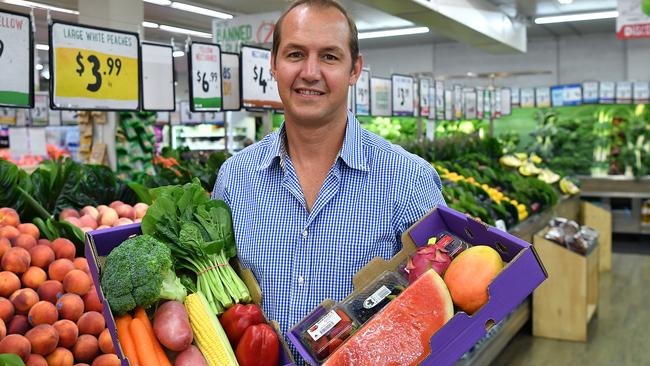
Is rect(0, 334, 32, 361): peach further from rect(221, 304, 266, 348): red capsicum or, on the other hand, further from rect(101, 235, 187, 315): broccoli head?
rect(221, 304, 266, 348): red capsicum

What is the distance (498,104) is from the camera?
1083cm

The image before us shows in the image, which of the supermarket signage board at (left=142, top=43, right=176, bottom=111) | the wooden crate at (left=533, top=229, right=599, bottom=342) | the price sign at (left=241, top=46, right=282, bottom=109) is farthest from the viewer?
the wooden crate at (left=533, top=229, right=599, bottom=342)

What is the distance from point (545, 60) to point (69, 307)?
15936 mm

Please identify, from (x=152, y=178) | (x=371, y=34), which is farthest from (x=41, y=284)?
(x=371, y=34)

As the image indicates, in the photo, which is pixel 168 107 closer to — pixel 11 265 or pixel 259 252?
pixel 11 265

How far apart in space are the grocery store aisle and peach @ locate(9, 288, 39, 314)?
369 centimetres

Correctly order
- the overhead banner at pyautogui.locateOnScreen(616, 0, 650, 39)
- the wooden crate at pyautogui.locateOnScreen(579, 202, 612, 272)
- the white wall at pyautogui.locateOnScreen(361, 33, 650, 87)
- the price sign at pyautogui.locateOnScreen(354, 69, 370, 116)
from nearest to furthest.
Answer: the price sign at pyautogui.locateOnScreen(354, 69, 370, 116), the overhead banner at pyautogui.locateOnScreen(616, 0, 650, 39), the wooden crate at pyautogui.locateOnScreen(579, 202, 612, 272), the white wall at pyautogui.locateOnScreen(361, 33, 650, 87)

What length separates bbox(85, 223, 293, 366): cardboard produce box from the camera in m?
1.36

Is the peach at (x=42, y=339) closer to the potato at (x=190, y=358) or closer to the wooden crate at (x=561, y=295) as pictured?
the potato at (x=190, y=358)

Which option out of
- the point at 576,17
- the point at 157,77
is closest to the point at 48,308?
the point at 157,77

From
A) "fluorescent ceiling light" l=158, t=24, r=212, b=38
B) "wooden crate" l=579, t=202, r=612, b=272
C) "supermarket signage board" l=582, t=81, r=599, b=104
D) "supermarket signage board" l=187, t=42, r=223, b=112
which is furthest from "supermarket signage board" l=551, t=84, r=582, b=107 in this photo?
"supermarket signage board" l=187, t=42, r=223, b=112

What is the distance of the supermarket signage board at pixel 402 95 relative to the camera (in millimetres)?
6590

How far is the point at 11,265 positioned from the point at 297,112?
48.4 inches

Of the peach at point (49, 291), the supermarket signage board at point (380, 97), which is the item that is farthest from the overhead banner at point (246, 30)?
the peach at point (49, 291)
